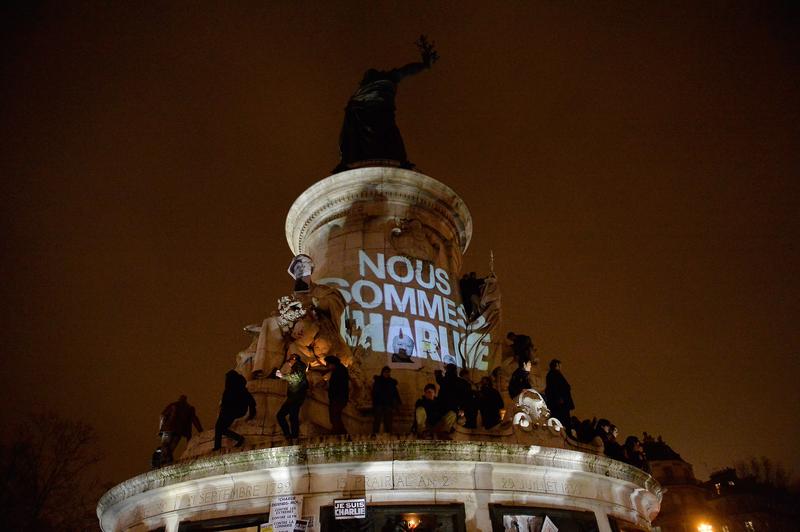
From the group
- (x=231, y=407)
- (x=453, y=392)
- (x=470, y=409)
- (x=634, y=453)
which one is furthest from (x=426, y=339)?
(x=231, y=407)

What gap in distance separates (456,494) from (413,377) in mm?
5178

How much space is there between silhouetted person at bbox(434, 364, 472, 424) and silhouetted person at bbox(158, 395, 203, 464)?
538 centimetres

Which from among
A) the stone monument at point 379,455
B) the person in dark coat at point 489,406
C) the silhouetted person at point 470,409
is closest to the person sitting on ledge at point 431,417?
the stone monument at point 379,455

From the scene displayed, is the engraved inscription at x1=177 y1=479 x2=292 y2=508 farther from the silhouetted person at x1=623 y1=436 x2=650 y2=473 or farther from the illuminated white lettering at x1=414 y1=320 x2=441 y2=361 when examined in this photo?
the silhouetted person at x1=623 y1=436 x2=650 y2=473

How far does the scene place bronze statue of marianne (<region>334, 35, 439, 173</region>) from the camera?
2198cm

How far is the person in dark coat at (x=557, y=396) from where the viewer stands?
13.6m

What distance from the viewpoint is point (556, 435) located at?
12.0 meters

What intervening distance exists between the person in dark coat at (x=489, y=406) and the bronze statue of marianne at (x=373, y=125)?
1010cm

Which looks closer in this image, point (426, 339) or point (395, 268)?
point (426, 339)

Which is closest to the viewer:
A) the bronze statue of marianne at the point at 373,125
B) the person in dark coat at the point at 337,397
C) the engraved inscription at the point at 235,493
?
the engraved inscription at the point at 235,493

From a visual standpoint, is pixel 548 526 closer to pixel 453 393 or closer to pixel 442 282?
pixel 453 393

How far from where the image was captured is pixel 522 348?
16375 millimetres

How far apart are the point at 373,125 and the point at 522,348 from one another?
10493 millimetres

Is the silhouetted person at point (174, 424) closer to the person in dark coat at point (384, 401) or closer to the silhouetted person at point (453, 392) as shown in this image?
the person in dark coat at point (384, 401)
